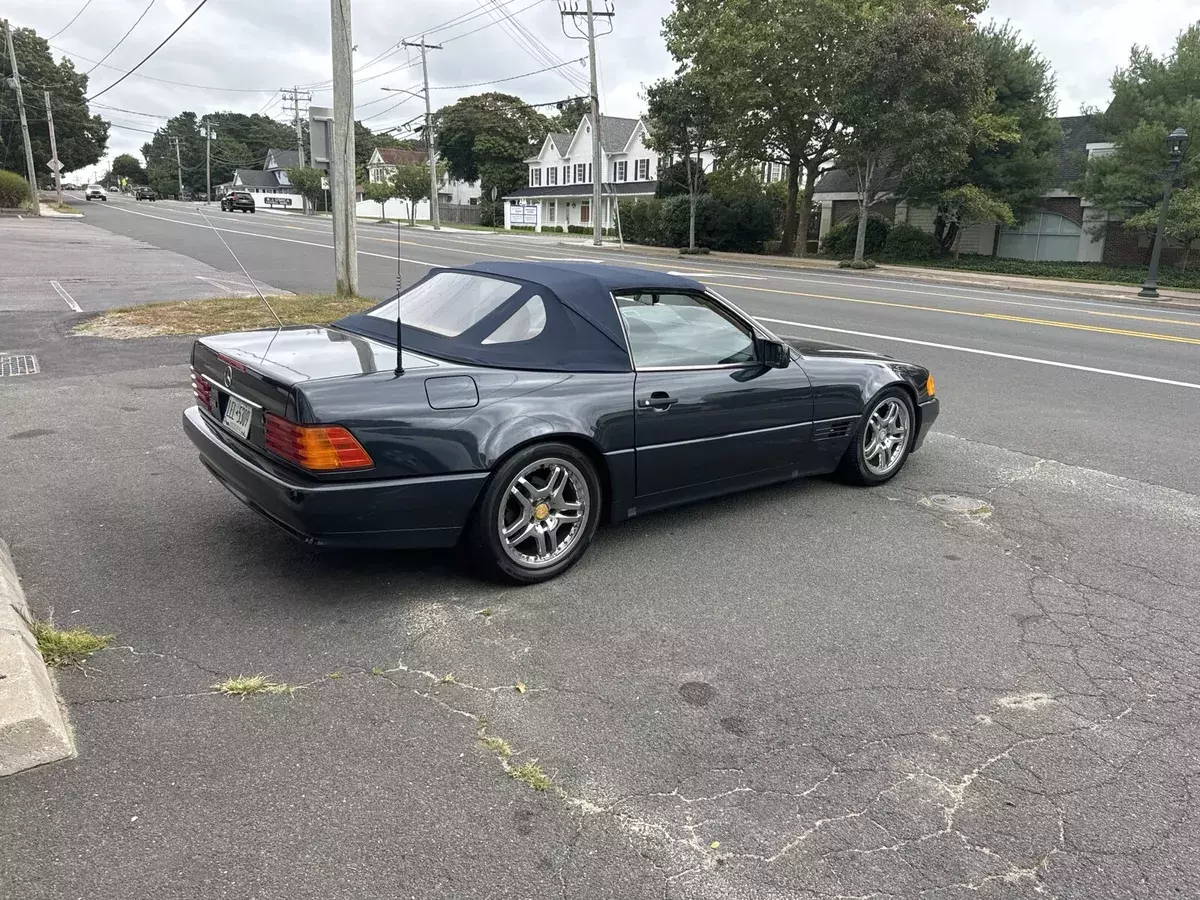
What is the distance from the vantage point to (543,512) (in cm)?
414

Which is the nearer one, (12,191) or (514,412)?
(514,412)

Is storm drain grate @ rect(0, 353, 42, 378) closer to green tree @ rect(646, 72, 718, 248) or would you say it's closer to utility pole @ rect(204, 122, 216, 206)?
utility pole @ rect(204, 122, 216, 206)

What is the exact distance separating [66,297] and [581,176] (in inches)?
2286

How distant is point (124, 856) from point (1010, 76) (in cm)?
3710

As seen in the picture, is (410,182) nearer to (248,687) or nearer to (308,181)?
(308,181)

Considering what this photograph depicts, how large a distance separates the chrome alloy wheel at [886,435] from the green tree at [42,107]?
79.0 meters

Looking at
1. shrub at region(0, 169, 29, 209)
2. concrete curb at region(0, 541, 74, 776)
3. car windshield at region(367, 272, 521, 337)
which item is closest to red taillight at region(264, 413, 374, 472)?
car windshield at region(367, 272, 521, 337)

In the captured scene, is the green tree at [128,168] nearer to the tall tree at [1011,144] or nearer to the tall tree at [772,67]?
the tall tree at [772,67]

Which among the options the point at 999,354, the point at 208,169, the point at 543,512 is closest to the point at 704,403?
the point at 543,512

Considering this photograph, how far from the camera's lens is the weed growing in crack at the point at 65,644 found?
11.0ft

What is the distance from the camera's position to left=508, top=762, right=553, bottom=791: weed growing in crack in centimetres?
277

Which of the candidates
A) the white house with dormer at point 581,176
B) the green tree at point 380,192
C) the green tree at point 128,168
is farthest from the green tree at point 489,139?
the green tree at point 128,168

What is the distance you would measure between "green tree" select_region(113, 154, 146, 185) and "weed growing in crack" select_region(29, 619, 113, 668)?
178688mm

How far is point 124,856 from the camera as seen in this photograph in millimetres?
2400
